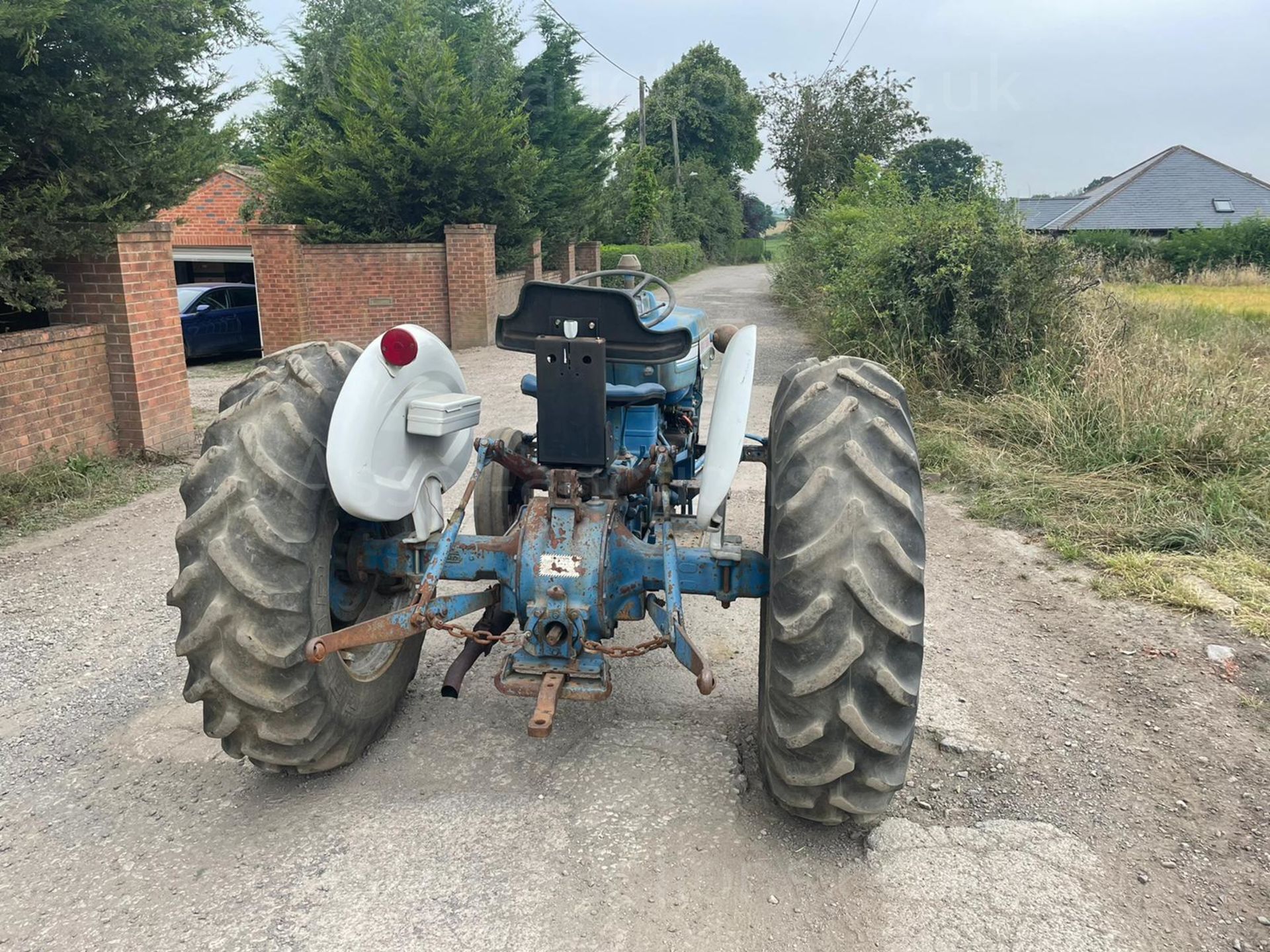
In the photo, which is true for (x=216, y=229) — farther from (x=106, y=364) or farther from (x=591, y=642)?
(x=591, y=642)

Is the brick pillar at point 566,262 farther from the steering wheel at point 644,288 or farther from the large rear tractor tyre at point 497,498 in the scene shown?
the large rear tractor tyre at point 497,498

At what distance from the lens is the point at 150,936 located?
242cm

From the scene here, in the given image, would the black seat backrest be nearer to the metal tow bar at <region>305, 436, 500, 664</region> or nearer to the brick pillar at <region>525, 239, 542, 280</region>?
the metal tow bar at <region>305, 436, 500, 664</region>

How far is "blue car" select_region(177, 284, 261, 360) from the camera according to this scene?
44.9ft

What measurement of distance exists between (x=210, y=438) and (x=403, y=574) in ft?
2.44

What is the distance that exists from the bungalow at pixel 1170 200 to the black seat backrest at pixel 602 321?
3466 cm

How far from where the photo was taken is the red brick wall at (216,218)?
20.5 meters

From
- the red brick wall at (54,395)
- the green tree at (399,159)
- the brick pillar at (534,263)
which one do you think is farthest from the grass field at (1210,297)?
the brick pillar at (534,263)

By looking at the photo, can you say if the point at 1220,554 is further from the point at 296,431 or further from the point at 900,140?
the point at 900,140

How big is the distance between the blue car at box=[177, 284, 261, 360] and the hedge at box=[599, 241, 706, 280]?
1400 centimetres

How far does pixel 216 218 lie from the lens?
20.6 m

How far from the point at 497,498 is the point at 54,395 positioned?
177 inches

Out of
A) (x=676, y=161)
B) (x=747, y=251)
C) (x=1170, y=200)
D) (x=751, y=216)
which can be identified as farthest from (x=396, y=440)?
(x=751, y=216)

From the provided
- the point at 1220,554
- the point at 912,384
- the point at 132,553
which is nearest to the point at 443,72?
the point at 912,384
